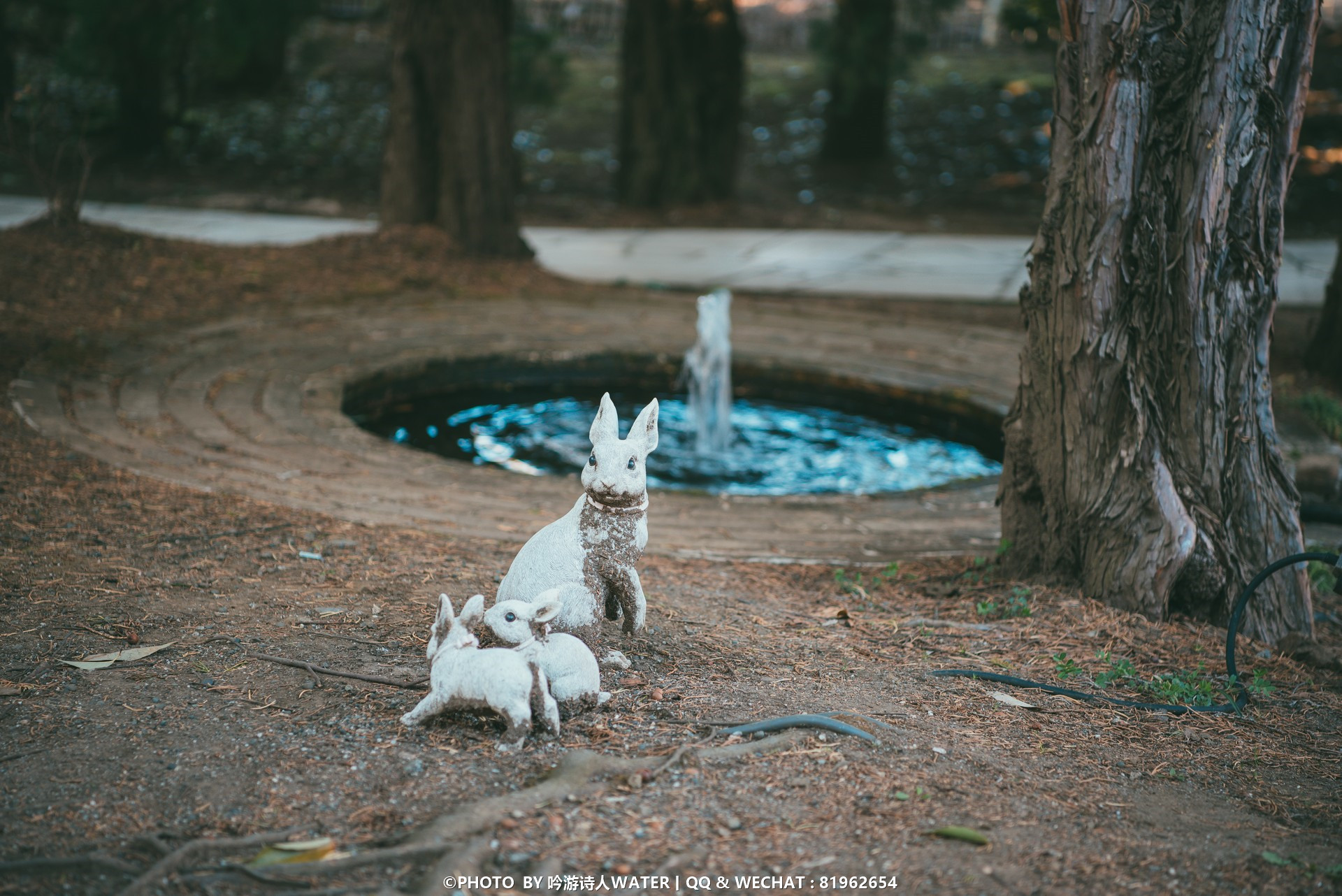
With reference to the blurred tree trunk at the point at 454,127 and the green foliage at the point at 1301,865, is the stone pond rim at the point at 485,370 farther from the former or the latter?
the green foliage at the point at 1301,865

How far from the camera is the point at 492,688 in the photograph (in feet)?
9.98

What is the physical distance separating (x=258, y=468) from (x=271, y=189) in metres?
11.5

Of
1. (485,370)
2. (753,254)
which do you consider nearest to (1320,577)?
(485,370)

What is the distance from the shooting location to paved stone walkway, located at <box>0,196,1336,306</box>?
1130 centimetres

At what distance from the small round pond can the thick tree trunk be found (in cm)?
227

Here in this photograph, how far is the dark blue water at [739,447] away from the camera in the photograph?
7051 millimetres

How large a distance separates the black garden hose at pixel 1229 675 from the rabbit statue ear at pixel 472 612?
1.63 m

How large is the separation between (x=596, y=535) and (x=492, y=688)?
2.10 feet

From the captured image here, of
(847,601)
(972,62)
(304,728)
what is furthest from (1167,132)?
(972,62)

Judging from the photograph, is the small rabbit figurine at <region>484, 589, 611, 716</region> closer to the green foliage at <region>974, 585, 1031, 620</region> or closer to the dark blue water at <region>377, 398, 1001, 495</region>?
the green foliage at <region>974, 585, 1031, 620</region>

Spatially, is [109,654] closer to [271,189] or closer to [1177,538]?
[1177,538]

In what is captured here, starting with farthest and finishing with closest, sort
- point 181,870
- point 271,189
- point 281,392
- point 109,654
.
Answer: point 271,189 < point 281,392 < point 109,654 < point 181,870

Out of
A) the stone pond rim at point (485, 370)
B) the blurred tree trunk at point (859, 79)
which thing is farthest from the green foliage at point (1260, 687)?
the blurred tree trunk at point (859, 79)

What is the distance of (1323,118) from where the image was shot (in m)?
18.1
